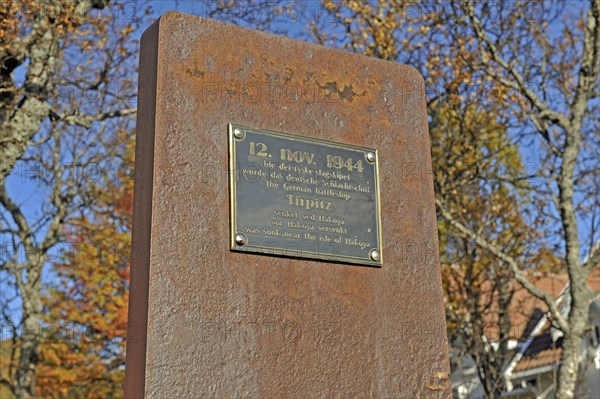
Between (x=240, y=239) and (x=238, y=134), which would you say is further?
(x=238, y=134)

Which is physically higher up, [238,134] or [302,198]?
[238,134]

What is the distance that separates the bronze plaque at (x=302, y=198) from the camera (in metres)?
4.24

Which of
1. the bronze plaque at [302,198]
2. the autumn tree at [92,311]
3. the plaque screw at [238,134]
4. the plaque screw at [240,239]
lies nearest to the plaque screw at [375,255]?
the bronze plaque at [302,198]

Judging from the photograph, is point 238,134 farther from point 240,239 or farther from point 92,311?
point 92,311

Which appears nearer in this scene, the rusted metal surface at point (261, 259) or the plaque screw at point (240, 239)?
the rusted metal surface at point (261, 259)

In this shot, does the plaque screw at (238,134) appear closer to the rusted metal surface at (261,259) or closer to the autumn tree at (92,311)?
the rusted metal surface at (261,259)

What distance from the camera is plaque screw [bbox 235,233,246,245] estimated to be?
414 centimetres

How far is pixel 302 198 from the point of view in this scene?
440cm

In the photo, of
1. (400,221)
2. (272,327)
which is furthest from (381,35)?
(272,327)

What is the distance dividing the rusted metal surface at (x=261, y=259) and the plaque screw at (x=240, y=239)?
0.06 meters

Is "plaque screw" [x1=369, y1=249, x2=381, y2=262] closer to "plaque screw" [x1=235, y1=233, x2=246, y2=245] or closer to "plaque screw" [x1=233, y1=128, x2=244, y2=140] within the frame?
"plaque screw" [x1=235, y1=233, x2=246, y2=245]

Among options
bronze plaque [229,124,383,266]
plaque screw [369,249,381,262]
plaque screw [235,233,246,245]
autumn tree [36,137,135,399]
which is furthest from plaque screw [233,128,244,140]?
autumn tree [36,137,135,399]

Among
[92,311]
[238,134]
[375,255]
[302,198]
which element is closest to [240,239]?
[302,198]

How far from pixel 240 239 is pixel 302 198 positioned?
448 millimetres
